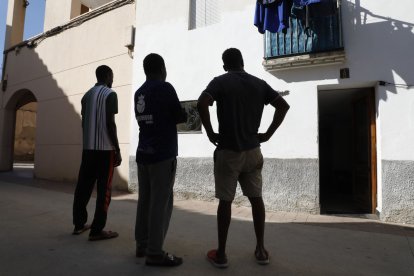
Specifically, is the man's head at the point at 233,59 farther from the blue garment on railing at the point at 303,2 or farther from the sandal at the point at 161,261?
the blue garment on railing at the point at 303,2

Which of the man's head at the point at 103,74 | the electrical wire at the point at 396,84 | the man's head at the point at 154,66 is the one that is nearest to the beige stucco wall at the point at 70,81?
the man's head at the point at 103,74

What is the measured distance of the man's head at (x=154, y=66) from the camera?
271cm

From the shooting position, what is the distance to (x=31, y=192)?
6.66 meters

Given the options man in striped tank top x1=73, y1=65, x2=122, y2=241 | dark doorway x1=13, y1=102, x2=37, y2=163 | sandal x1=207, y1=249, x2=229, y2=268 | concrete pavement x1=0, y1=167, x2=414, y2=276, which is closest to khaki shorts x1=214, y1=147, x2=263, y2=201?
sandal x1=207, y1=249, x2=229, y2=268

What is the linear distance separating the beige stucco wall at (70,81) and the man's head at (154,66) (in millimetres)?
Result: 4652

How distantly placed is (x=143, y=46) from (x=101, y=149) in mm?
4457

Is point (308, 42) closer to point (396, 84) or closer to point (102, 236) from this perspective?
point (396, 84)

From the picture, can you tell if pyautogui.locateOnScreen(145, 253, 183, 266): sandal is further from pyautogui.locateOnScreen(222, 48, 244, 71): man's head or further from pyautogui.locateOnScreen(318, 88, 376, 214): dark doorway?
pyautogui.locateOnScreen(318, 88, 376, 214): dark doorway

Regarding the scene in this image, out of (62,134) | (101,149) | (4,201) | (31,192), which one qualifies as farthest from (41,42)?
(101,149)

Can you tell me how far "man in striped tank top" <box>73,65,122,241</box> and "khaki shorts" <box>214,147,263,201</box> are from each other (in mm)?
1230

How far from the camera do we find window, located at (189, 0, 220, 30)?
6441 mm

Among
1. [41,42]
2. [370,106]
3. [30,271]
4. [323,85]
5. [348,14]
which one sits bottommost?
[30,271]

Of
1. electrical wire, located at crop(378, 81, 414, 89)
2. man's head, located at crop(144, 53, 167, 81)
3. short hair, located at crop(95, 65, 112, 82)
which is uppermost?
electrical wire, located at crop(378, 81, 414, 89)

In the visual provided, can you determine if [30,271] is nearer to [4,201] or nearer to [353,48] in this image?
[4,201]
